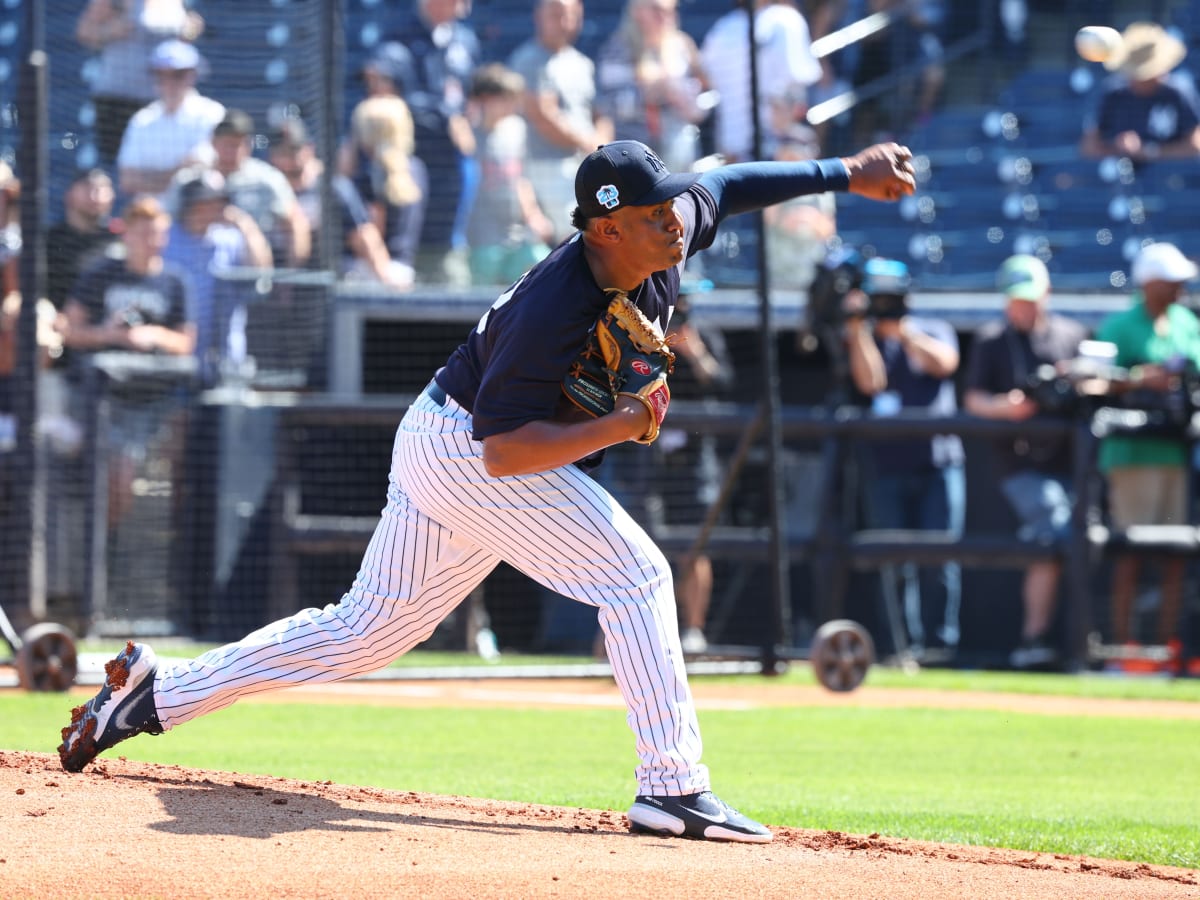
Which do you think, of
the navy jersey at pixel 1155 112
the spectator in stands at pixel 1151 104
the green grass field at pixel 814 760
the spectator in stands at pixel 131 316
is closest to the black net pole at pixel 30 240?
the green grass field at pixel 814 760

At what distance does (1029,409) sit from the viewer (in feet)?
36.0

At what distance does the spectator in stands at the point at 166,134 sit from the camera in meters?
11.4

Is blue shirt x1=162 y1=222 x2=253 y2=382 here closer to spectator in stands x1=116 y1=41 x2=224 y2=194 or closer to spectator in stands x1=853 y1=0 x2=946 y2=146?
spectator in stands x1=116 y1=41 x2=224 y2=194

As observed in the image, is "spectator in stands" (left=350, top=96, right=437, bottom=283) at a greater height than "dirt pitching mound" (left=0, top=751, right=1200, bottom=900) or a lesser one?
greater

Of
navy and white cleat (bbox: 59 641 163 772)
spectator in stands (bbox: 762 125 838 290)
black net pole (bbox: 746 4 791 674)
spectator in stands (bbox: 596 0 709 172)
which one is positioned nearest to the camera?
navy and white cleat (bbox: 59 641 163 772)

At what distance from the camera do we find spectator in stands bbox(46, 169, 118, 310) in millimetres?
11156

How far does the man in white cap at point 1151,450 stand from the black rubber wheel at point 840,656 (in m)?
2.47

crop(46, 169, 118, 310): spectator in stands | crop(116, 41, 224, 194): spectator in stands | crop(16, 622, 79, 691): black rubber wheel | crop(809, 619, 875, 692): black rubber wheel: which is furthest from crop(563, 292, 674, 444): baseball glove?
crop(116, 41, 224, 194): spectator in stands

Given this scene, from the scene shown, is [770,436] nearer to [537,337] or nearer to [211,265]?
[211,265]

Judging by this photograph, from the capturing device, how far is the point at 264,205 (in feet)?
38.4

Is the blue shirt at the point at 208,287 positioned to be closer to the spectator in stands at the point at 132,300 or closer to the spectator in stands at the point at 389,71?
the spectator in stands at the point at 132,300

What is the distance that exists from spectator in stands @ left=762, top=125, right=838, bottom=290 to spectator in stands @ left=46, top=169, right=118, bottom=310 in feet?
14.3

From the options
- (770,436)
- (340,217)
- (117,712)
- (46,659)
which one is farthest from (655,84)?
(117,712)

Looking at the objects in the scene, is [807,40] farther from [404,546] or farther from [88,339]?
[404,546]
